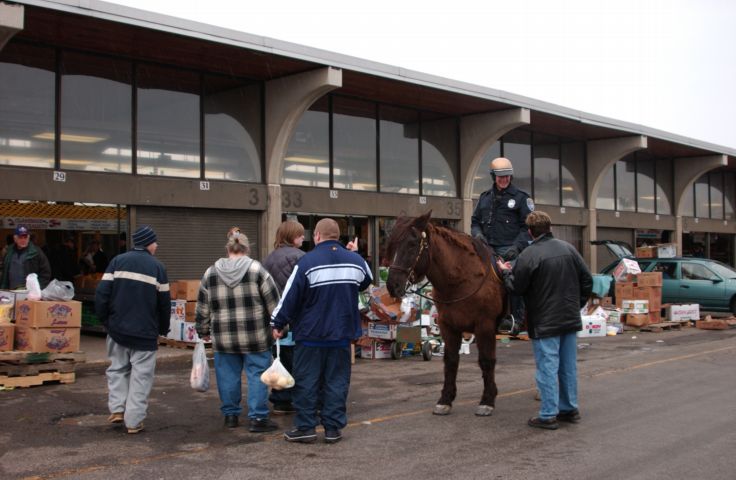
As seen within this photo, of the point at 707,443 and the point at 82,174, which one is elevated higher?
the point at 82,174

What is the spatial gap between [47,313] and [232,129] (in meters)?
7.22

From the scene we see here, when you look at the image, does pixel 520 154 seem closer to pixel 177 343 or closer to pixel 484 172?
pixel 484 172

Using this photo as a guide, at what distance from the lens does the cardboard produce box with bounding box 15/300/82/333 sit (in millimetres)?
9539

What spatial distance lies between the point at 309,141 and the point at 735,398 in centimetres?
1126

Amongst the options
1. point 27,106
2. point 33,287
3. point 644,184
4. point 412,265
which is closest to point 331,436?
point 412,265

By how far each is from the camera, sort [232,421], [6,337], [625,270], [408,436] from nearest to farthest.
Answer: [408,436]
[232,421]
[6,337]
[625,270]

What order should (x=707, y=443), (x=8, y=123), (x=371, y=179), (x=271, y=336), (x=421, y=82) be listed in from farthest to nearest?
(x=371, y=179) < (x=421, y=82) < (x=8, y=123) < (x=271, y=336) < (x=707, y=443)

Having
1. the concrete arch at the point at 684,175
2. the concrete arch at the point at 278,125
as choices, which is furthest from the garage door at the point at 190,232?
the concrete arch at the point at 684,175

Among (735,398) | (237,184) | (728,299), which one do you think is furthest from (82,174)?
(728,299)

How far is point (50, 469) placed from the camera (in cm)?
572

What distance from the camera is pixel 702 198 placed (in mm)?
31516

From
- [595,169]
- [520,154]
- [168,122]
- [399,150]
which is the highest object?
[520,154]

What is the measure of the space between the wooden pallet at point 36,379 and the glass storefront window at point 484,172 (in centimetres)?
1401

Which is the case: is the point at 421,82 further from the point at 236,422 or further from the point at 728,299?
the point at 236,422
